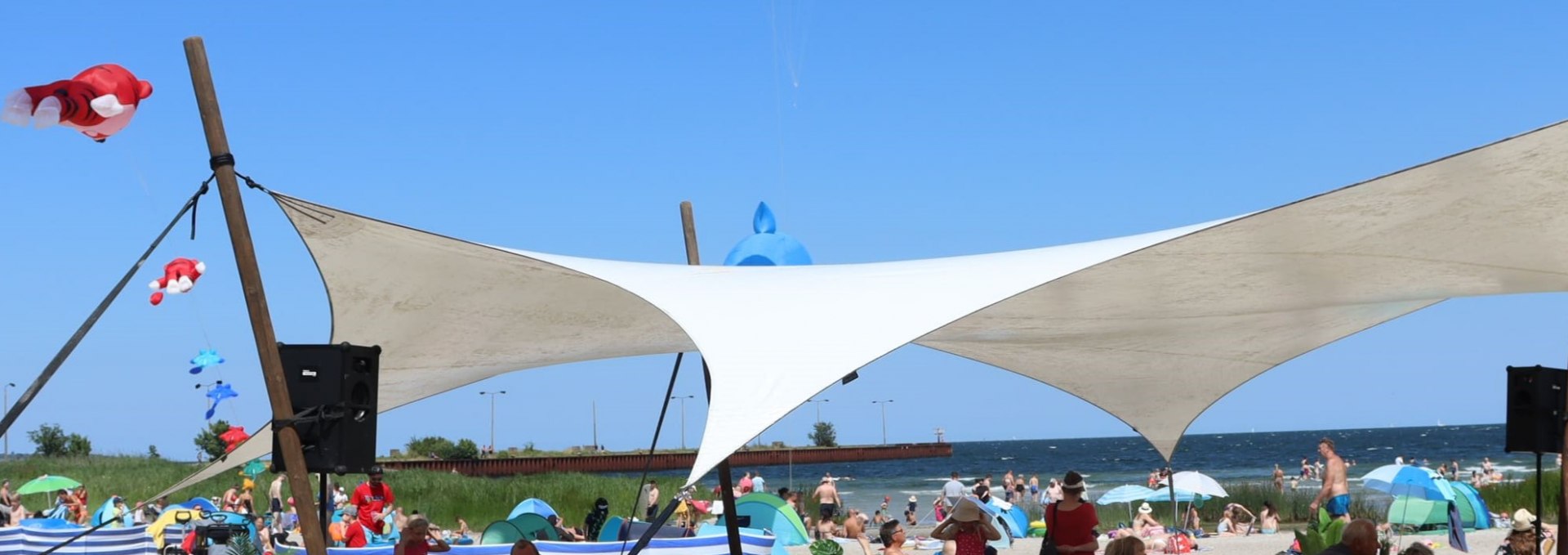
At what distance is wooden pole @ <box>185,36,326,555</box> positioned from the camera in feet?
15.6

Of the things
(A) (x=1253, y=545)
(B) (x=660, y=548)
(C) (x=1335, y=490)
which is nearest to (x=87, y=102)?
(B) (x=660, y=548)

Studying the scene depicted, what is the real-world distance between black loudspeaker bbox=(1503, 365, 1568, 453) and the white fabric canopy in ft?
1.52

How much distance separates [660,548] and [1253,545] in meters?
7.66

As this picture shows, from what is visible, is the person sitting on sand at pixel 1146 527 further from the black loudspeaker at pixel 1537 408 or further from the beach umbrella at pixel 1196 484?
the black loudspeaker at pixel 1537 408

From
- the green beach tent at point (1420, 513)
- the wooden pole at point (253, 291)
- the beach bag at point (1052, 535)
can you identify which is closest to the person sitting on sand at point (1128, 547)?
the beach bag at point (1052, 535)

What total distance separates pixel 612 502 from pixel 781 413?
61.9ft

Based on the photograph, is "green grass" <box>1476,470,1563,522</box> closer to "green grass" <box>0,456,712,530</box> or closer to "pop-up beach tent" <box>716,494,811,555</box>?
"pop-up beach tent" <box>716,494,811,555</box>

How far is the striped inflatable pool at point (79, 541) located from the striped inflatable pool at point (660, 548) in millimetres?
2522

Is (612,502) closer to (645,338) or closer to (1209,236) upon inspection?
(645,338)

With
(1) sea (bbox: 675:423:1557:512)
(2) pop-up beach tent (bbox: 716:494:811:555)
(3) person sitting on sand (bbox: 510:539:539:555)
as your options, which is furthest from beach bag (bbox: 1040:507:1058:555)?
(1) sea (bbox: 675:423:1557:512)

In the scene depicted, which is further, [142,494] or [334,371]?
[142,494]

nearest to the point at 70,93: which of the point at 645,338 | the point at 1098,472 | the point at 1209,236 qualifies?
the point at 645,338

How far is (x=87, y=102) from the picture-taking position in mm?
5145

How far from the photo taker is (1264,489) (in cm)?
2100
